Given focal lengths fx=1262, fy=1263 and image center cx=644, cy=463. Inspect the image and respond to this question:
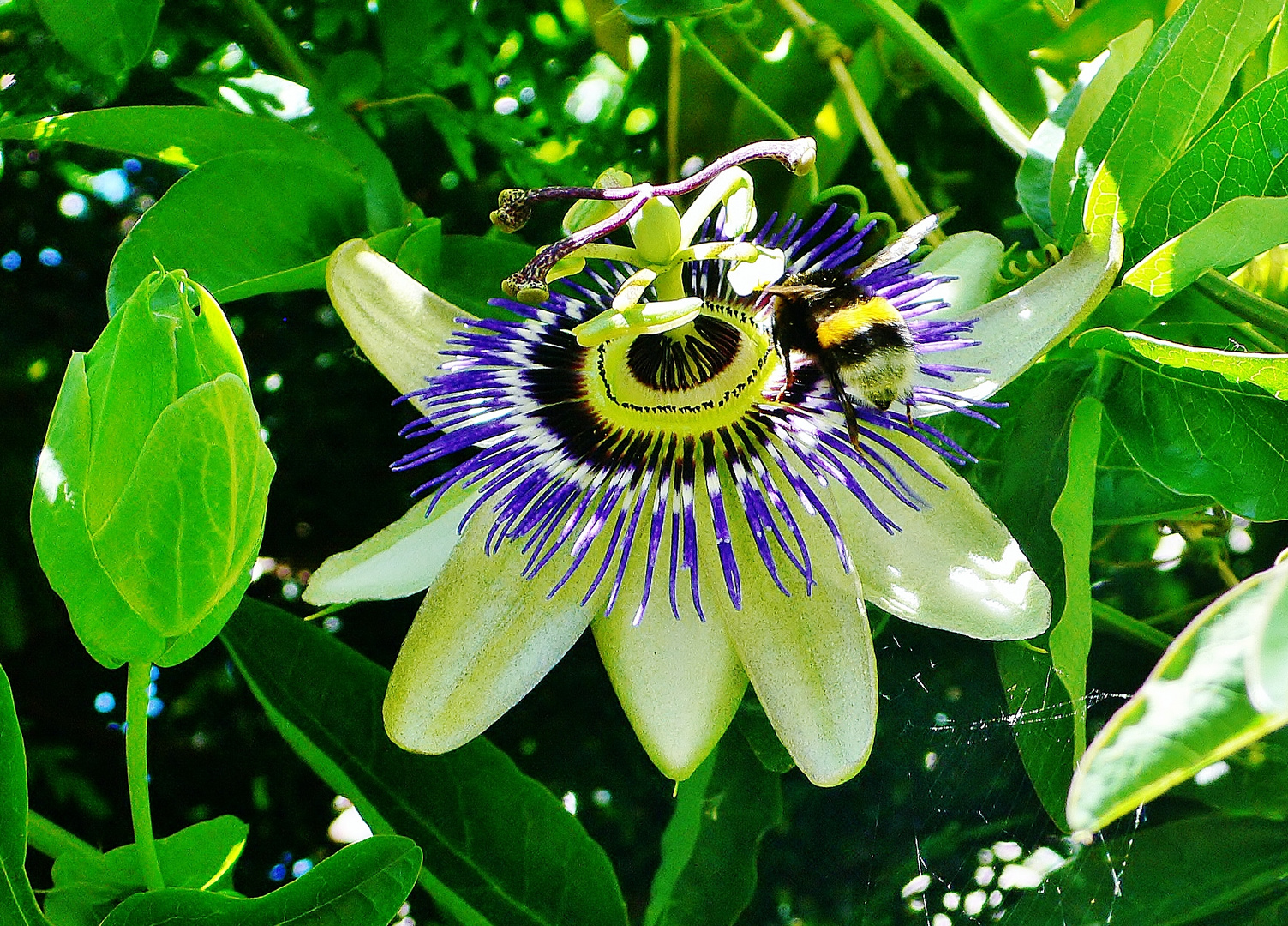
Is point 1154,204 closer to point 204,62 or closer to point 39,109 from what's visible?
point 204,62

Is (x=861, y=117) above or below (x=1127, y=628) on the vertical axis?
above

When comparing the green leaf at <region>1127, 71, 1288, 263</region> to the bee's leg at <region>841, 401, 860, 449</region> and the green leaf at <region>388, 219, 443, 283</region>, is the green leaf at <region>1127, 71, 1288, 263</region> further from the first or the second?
the green leaf at <region>388, 219, 443, 283</region>

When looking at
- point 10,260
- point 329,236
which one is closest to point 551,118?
point 329,236

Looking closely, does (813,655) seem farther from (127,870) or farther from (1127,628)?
(127,870)

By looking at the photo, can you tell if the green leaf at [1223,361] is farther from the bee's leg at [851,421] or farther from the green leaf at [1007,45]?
the green leaf at [1007,45]

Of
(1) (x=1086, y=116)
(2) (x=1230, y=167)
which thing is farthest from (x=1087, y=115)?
(2) (x=1230, y=167)
